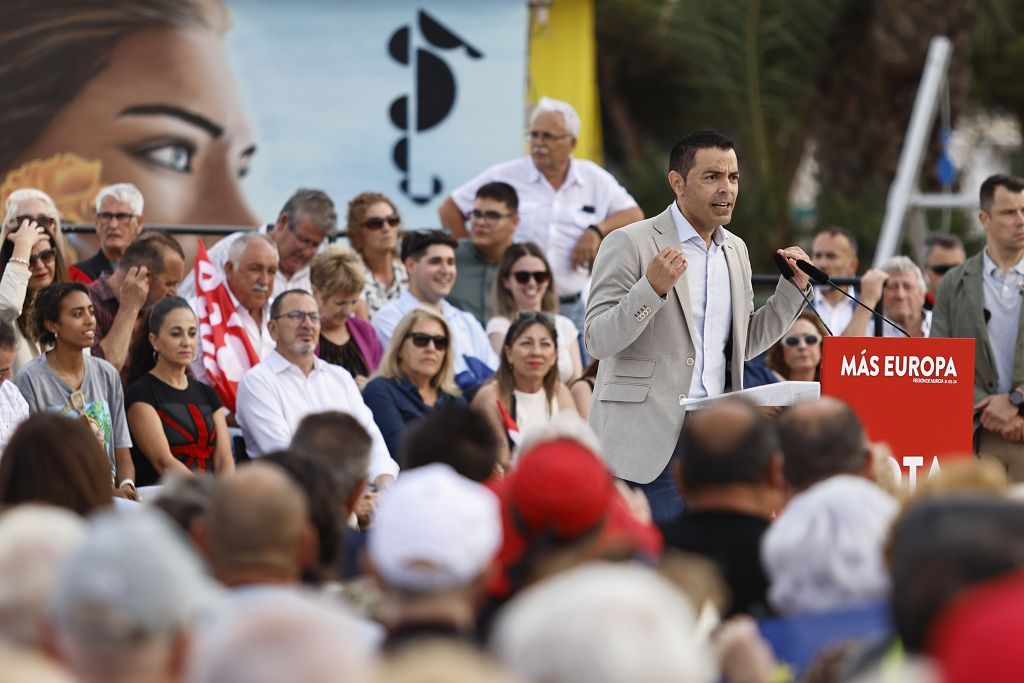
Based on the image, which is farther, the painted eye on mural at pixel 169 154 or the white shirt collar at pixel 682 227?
the painted eye on mural at pixel 169 154

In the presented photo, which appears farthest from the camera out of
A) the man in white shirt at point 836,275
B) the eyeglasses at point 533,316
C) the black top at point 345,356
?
the man in white shirt at point 836,275

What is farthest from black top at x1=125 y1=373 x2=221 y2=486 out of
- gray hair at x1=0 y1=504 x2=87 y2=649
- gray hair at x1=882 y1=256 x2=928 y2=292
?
gray hair at x1=882 y1=256 x2=928 y2=292

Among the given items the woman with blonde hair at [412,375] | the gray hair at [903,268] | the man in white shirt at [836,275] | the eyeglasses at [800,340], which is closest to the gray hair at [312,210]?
the woman with blonde hair at [412,375]

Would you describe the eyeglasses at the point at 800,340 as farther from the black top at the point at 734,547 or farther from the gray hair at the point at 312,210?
the black top at the point at 734,547

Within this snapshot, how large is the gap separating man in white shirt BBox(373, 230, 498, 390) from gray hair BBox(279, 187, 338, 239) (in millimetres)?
485

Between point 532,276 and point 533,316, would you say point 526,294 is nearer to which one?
point 532,276

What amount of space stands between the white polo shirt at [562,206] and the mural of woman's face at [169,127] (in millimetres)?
2324

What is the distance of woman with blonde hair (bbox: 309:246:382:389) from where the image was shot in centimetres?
874

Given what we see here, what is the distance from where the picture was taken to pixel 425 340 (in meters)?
8.30

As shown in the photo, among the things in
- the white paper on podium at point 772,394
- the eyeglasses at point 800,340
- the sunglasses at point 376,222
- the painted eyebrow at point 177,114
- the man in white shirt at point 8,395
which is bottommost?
the man in white shirt at point 8,395

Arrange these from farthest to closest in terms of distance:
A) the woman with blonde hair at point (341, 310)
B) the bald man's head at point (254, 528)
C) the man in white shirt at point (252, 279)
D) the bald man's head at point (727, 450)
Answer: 1. the woman with blonde hair at point (341, 310)
2. the man in white shirt at point (252, 279)
3. the bald man's head at point (727, 450)
4. the bald man's head at point (254, 528)

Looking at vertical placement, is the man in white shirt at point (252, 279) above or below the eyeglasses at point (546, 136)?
below

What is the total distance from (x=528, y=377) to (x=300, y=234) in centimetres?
176

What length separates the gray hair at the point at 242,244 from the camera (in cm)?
857
